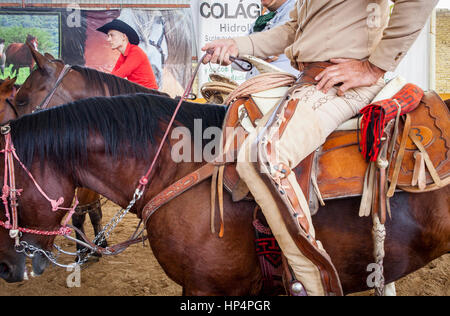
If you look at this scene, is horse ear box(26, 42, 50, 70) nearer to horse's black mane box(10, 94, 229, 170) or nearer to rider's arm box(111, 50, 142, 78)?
rider's arm box(111, 50, 142, 78)

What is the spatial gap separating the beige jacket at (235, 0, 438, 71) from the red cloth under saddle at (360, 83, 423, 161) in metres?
0.16

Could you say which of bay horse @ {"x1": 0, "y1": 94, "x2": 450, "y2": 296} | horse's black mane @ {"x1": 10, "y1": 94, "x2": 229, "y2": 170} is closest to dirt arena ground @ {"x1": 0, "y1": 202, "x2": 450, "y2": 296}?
bay horse @ {"x1": 0, "y1": 94, "x2": 450, "y2": 296}

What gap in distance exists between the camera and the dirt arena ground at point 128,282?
327cm

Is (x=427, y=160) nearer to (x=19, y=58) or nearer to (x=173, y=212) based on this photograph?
(x=173, y=212)

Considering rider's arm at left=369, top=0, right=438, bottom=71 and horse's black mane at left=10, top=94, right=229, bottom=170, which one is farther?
horse's black mane at left=10, top=94, right=229, bottom=170

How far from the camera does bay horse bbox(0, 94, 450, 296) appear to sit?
164 cm

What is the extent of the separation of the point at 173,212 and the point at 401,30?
4.37 ft

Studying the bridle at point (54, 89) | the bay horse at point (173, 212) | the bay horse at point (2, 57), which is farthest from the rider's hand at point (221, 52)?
the bay horse at point (2, 57)

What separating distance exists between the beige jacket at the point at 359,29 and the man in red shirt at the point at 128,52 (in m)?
2.58

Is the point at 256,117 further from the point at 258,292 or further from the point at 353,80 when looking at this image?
the point at 258,292

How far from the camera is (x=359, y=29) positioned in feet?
5.51

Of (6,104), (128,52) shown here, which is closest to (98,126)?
(6,104)

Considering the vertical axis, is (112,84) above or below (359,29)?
below

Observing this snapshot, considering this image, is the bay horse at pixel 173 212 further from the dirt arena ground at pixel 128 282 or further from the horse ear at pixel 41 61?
the horse ear at pixel 41 61
